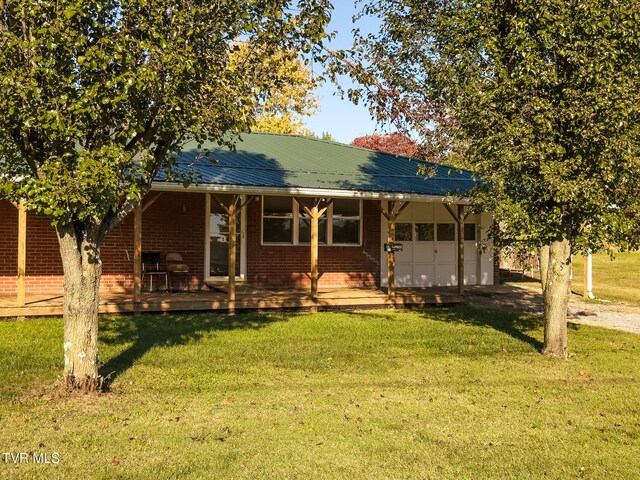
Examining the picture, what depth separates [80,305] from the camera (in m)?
6.60

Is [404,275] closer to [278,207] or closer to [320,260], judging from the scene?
[320,260]

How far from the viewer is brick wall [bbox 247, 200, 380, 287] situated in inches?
614

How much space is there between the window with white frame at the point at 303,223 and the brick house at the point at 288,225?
25 mm

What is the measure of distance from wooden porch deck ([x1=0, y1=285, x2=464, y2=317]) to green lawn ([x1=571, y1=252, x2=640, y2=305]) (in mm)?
5356

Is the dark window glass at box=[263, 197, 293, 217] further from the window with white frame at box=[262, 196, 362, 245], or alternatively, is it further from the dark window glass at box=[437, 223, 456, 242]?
the dark window glass at box=[437, 223, 456, 242]

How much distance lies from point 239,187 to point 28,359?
5.38 m

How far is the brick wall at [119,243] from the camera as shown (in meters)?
13.4

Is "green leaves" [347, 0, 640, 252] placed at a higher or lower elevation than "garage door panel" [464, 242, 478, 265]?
higher

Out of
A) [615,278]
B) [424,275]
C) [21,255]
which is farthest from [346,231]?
[615,278]

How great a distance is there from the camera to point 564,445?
5695mm

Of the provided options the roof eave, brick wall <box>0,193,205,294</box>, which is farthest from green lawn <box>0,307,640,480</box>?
brick wall <box>0,193,205,294</box>

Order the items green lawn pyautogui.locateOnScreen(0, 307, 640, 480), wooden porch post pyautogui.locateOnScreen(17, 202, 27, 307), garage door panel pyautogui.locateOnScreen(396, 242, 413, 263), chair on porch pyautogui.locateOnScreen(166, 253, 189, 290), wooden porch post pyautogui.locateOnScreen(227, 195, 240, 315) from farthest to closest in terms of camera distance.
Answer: garage door panel pyautogui.locateOnScreen(396, 242, 413, 263)
chair on porch pyautogui.locateOnScreen(166, 253, 189, 290)
wooden porch post pyautogui.locateOnScreen(227, 195, 240, 315)
wooden porch post pyautogui.locateOnScreen(17, 202, 27, 307)
green lawn pyautogui.locateOnScreen(0, 307, 640, 480)

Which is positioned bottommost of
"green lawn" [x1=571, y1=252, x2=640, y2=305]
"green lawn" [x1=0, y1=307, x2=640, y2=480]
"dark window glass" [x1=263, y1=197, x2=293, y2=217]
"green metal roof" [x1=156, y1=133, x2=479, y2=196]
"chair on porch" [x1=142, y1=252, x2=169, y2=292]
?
"green lawn" [x1=0, y1=307, x2=640, y2=480]

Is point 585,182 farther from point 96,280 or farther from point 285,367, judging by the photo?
point 96,280
